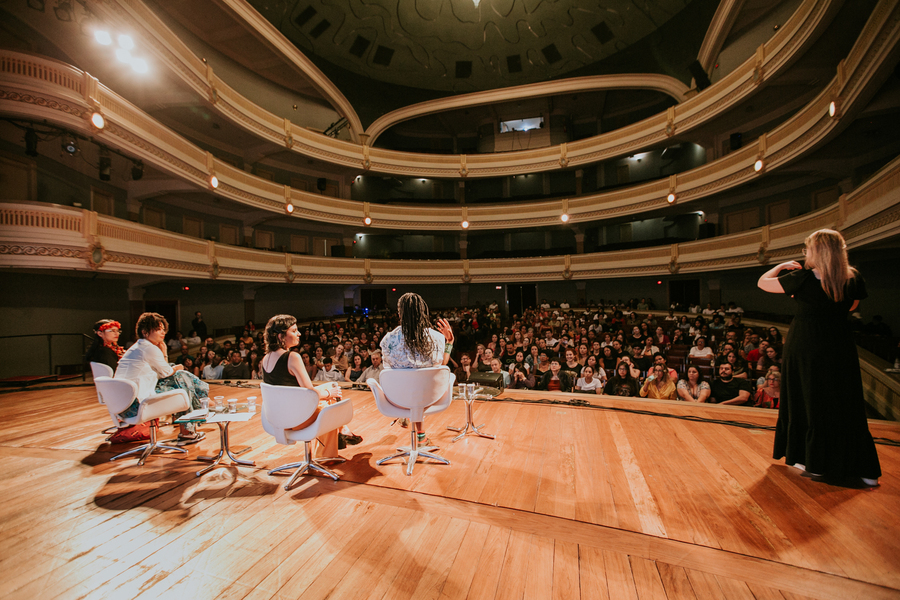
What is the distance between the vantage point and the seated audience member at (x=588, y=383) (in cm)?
498

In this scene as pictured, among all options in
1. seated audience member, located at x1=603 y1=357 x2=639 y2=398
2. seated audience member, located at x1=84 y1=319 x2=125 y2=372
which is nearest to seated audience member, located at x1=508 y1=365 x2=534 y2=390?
seated audience member, located at x1=603 y1=357 x2=639 y2=398

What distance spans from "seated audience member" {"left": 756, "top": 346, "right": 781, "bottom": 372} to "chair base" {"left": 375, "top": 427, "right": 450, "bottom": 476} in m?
5.12

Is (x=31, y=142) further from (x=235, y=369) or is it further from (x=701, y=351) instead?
(x=701, y=351)

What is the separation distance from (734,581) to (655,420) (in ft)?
7.37

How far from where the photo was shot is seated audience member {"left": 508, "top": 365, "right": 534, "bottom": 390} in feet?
17.0

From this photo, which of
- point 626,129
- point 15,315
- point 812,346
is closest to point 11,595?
point 812,346

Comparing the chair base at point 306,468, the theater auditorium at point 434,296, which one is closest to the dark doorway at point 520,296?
the theater auditorium at point 434,296

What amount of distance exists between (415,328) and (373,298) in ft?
51.9

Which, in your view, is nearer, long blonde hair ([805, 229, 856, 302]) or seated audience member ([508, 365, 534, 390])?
long blonde hair ([805, 229, 856, 302])

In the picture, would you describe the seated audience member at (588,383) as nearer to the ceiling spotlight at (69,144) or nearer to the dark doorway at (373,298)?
the ceiling spotlight at (69,144)

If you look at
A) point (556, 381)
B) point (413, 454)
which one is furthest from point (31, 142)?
point (556, 381)

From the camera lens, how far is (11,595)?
5.19 ft

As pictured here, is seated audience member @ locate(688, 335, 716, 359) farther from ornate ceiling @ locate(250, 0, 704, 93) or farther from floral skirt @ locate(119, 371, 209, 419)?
ornate ceiling @ locate(250, 0, 704, 93)

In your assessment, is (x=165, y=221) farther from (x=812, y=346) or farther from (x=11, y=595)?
(x=812, y=346)
